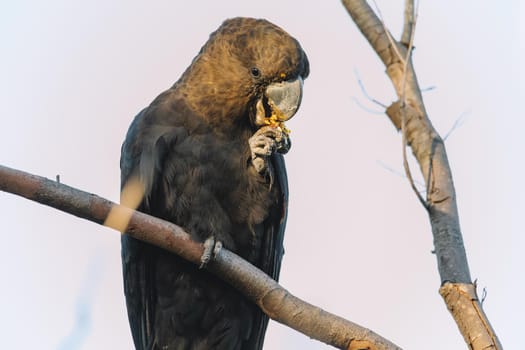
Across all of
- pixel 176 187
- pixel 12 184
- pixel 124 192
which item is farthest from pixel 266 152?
pixel 12 184

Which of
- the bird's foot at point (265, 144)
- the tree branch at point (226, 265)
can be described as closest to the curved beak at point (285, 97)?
the bird's foot at point (265, 144)

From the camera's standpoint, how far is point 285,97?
4625mm

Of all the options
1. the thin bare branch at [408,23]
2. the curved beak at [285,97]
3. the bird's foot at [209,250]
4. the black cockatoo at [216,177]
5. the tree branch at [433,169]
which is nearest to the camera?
the tree branch at [433,169]

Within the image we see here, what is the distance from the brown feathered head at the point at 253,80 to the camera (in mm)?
4656

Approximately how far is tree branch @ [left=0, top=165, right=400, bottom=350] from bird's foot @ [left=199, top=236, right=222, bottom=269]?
0.16 ft

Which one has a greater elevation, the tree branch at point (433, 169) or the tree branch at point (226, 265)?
the tree branch at point (433, 169)

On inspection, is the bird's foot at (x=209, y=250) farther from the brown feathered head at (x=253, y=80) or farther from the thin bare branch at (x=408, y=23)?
the thin bare branch at (x=408, y=23)

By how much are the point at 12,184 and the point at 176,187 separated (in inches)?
52.0

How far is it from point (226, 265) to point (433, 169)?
1467mm

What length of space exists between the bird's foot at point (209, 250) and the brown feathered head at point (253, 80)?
2.95 ft

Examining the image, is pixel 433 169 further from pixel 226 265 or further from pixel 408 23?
pixel 226 265

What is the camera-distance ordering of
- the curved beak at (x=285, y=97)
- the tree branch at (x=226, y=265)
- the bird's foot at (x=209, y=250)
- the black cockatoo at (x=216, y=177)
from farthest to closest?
the curved beak at (x=285, y=97)
the black cockatoo at (x=216, y=177)
the bird's foot at (x=209, y=250)
the tree branch at (x=226, y=265)

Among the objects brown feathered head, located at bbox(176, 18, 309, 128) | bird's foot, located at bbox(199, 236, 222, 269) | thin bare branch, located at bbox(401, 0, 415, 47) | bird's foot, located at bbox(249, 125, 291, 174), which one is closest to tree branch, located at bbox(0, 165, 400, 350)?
bird's foot, located at bbox(199, 236, 222, 269)

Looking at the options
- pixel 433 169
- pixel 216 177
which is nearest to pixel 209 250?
pixel 216 177
